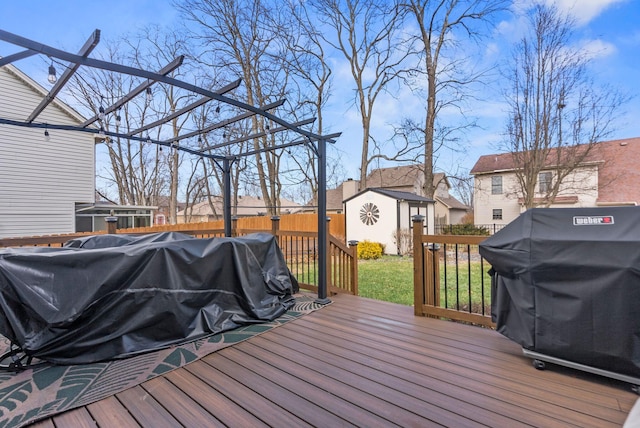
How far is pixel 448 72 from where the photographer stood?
12758 mm

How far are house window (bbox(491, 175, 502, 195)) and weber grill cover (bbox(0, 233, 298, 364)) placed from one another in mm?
19249

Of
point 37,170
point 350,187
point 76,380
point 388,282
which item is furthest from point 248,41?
point 76,380

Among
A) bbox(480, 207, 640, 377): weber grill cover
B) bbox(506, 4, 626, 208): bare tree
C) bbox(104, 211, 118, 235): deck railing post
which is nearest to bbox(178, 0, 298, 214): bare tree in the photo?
bbox(104, 211, 118, 235): deck railing post

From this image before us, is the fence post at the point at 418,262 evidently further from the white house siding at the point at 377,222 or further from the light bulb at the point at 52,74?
the white house siding at the point at 377,222

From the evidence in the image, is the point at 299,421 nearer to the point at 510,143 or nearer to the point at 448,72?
the point at 510,143

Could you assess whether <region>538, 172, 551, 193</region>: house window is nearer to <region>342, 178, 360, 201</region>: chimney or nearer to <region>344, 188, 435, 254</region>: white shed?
<region>344, 188, 435, 254</region>: white shed

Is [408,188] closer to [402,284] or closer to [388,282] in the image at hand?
[388,282]

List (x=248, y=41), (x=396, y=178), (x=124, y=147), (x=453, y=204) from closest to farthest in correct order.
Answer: (x=248, y=41) → (x=124, y=147) → (x=396, y=178) → (x=453, y=204)

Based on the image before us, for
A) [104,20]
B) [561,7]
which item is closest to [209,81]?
[104,20]

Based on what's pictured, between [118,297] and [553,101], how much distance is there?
46.4 feet

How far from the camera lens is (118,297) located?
8.09 ft

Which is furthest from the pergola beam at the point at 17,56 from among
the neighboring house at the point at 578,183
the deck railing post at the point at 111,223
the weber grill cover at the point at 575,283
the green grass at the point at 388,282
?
the neighboring house at the point at 578,183

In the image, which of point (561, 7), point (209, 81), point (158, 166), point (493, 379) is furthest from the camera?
point (158, 166)

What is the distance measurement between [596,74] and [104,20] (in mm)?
15565
